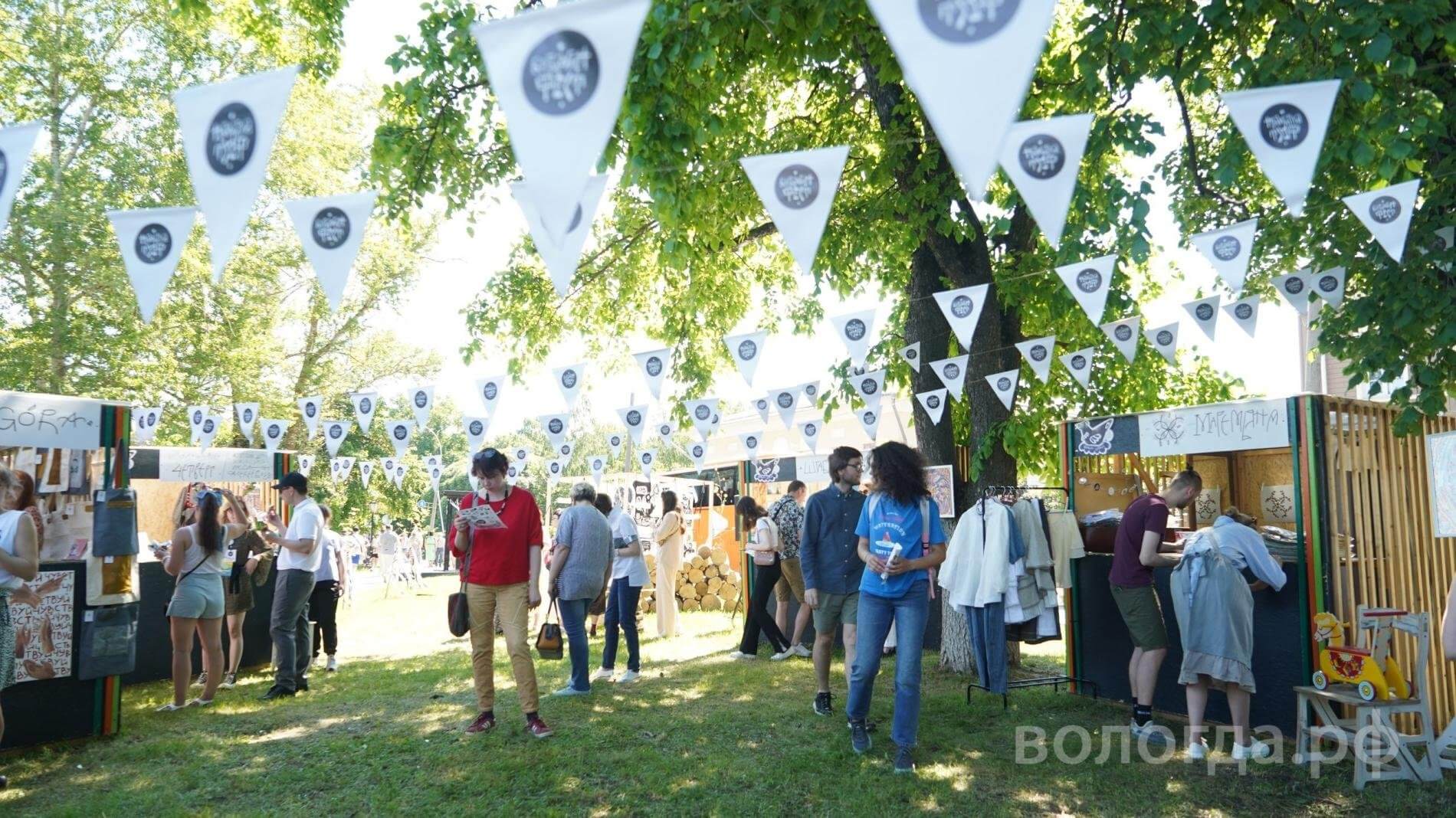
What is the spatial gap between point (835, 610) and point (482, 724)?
7.48ft

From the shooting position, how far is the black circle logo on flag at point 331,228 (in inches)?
182

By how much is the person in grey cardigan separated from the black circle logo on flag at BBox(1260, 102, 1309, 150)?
488 centimetres

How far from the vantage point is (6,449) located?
6391 mm

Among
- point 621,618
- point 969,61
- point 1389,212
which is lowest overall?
point 621,618

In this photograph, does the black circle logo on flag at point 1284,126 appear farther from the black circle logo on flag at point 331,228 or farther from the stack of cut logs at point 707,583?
the stack of cut logs at point 707,583

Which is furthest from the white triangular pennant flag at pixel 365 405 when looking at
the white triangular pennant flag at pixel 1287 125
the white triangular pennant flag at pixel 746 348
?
the white triangular pennant flag at pixel 1287 125

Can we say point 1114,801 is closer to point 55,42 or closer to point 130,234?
point 130,234

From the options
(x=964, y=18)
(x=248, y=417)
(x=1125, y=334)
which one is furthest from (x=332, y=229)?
(x=248, y=417)

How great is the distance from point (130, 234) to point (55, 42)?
56.2ft

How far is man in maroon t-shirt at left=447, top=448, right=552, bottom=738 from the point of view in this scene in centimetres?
566

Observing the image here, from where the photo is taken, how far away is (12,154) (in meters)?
3.78

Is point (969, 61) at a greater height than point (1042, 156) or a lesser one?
lesser

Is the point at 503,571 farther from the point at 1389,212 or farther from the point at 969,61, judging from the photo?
the point at 1389,212

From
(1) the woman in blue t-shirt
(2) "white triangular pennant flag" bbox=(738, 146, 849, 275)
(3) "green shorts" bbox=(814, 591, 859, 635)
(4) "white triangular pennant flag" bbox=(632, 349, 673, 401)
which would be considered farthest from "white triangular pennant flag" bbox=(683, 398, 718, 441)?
(2) "white triangular pennant flag" bbox=(738, 146, 849, 275)
